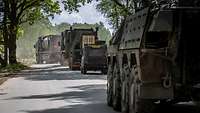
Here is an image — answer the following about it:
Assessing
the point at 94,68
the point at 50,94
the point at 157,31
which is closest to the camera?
the point at 157,31

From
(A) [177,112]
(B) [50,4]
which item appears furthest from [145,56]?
(B) [50,4]

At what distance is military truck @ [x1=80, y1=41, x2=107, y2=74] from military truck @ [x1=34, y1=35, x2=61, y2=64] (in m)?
41.6

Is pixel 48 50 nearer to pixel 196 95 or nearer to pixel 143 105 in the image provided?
pixel 143 105

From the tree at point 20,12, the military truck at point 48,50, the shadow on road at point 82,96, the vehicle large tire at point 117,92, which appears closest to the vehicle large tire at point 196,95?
the vehicle large tire at point 117,92

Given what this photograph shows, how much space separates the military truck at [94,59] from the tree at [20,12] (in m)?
13.7

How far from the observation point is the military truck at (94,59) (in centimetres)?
4453

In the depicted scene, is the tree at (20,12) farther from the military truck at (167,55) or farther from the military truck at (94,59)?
the military truck at (167,55)

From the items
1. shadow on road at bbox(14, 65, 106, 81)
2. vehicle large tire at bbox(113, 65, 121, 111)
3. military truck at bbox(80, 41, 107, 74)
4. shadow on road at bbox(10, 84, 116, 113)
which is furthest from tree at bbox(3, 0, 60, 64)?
vehicle large tire at bbox(113, 65, 121, 111)

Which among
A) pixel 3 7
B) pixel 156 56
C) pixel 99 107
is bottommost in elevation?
pixel 99 107

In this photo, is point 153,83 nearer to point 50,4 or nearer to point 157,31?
point 157,31

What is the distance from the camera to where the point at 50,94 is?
24594mm

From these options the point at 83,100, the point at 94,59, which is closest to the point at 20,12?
the point at 94,59

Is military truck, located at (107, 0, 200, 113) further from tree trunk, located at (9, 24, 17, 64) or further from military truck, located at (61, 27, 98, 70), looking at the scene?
tree trunk, located at (9, 24, 17, 64)

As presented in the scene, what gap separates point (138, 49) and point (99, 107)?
5307mm
